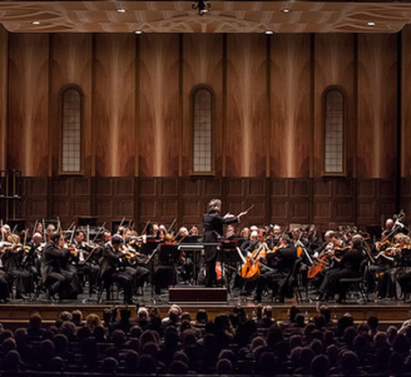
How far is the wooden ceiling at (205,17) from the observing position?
17.1 metres

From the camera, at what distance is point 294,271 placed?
13.6 m

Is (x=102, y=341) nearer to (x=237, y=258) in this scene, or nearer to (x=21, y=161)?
(x=237, y=258)

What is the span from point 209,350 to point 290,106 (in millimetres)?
14260

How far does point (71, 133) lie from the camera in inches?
843

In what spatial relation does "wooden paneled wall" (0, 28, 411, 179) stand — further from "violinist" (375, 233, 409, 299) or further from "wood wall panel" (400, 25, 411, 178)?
"violinist" (375, 233, 409, 299)

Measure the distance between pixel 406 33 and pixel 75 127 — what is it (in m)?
10.4

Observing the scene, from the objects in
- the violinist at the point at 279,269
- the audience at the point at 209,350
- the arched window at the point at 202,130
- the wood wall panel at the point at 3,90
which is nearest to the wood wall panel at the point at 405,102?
the arched window at the point at 202,130

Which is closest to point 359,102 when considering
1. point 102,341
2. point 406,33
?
point 406,33

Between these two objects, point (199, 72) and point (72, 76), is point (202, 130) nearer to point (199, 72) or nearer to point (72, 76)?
point (199, 72)

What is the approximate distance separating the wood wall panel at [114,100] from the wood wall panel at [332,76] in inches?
223

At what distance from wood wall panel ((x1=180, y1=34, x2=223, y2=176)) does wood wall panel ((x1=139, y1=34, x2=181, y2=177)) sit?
25cm

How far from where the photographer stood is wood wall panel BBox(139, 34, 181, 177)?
2134cm

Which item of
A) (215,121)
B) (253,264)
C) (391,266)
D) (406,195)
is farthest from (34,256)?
(406,195)

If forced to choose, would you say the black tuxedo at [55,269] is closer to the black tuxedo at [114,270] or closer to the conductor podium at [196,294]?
the black tuxedo at [114,270]
